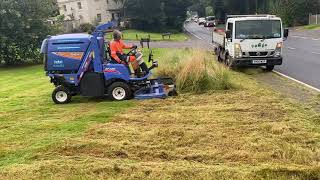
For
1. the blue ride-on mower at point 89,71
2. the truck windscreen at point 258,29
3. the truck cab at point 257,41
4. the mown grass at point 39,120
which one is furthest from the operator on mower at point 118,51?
the truck windscreen at point 258,29

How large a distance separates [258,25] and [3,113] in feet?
37.3

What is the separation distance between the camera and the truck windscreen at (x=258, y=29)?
2048 cm

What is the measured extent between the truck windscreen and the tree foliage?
19.5 meters

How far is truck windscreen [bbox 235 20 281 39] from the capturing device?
2048 cm

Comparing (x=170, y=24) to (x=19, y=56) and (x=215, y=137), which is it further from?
(x=215, y=137)

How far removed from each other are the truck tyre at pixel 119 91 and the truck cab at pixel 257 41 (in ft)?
25.0

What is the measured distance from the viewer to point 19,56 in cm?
3741

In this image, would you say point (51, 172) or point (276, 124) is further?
point (276, 124)

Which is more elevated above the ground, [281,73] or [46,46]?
[46,46]

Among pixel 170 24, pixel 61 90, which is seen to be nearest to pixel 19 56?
pixel 61 90

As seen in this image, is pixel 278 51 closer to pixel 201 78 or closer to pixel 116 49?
pixel 201 78

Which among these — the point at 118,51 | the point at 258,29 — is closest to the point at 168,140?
the point at 118,51

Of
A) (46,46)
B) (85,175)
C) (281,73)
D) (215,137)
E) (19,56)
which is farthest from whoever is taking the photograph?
(19,56)

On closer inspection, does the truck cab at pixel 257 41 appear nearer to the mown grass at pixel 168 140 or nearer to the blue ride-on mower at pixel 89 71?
the blue ride-on mower at pixel 89 71
